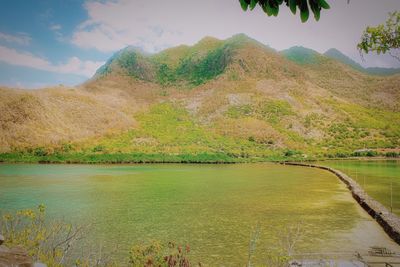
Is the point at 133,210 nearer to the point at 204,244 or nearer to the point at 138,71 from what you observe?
the point at 204,244

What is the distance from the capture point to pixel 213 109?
7650 centimetres

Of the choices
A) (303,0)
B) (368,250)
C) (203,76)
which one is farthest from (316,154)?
(303,0)

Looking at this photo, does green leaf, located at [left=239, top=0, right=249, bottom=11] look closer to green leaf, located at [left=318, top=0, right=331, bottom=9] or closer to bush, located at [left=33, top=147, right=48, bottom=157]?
green leaf, located at [left=318, top=0, right=331, bottom=9]

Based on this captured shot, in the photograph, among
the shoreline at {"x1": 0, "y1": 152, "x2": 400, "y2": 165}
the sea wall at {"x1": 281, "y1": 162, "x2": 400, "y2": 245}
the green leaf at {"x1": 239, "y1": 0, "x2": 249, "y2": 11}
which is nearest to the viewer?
the green leaf at {"x1": 239, "y1": 0, "x2": 249, "y2": 11}

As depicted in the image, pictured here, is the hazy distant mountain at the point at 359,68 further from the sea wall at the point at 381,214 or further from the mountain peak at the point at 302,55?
the sea wall at the point at 381,214

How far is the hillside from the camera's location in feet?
202

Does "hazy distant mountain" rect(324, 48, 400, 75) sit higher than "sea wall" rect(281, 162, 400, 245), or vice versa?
"hazy distant mountain" rect(324, 48, 400, 75)

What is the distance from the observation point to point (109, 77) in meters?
95.4

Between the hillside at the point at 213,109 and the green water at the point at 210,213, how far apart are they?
32.0m

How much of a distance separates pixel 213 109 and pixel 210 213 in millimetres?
61355

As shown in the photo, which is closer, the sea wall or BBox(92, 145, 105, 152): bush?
the sea wall

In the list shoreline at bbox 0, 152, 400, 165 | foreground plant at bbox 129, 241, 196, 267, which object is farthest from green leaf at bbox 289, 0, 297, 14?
shoreline at bbox 0, 152, 400, 165

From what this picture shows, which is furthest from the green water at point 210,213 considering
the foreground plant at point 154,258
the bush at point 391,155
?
the bush at point 391,155

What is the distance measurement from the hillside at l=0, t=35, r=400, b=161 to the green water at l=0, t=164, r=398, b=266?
1261 inches
